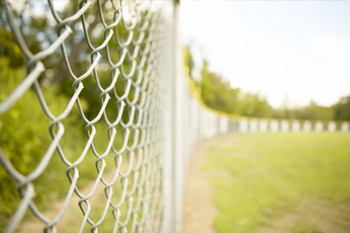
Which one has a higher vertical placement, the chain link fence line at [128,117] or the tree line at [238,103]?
the tree line at [238,103]

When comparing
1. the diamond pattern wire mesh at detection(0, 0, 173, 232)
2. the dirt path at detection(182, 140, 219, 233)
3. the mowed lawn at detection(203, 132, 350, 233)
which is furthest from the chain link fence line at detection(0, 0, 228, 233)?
the mowed lawn at detection(203, 132, 350, 233)

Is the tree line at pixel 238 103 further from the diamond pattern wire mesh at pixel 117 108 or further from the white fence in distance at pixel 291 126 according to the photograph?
the diamond pattern wire mesh at pixel 117 108

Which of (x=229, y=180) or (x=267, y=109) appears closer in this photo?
(x=229, y=180)

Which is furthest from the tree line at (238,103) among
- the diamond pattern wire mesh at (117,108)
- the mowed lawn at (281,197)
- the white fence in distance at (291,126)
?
the diamond pattern wire mesh at (117,108)

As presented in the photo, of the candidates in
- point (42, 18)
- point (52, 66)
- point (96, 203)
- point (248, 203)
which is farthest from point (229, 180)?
point (42, 18)

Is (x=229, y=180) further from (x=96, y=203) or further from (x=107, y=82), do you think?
(x=107, y=82)

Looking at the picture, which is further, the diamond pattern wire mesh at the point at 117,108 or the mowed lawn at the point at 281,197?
the mowed lawn at the point at 281,197

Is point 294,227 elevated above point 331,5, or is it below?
below

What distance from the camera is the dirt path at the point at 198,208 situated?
2340 millimetres

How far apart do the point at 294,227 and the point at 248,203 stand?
0.83 m

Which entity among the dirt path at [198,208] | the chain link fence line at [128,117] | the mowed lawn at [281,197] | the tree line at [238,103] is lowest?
the dirt path at [198,208]

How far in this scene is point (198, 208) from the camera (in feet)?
9.44

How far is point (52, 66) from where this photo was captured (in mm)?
9039

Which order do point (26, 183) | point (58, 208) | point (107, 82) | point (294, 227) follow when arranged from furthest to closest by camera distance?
point (107, 82)
point (58, 208)
point (294, 227)
point (26, 183)
